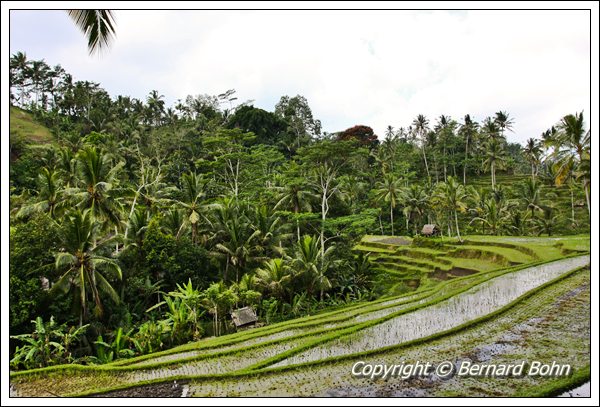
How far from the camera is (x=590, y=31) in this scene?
6.18m

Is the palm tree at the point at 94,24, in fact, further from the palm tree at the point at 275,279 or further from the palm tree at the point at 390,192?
the palm tree at the point at 390,192

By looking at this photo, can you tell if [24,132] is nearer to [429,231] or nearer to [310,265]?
[310,265]

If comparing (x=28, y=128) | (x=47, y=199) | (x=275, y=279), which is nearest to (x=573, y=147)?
(x=275, y=279)

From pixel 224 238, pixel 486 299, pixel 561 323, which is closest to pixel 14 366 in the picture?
pixel 224 238

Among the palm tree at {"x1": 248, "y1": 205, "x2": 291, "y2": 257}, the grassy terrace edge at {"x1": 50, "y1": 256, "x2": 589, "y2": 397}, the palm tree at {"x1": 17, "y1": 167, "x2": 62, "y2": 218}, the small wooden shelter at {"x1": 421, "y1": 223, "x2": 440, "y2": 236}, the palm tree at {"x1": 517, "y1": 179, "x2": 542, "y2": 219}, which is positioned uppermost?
the palm tree at {"x1": 17, "y1": 167, "x2": 62, "y2": 218}

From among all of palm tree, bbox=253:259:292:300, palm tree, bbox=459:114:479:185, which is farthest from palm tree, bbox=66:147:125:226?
palm tree, bbox=459:114:479:185

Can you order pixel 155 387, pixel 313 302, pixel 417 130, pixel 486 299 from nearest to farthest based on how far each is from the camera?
pixel 155 387, pixel 486 299, pixel 313 302, pixel 417 130

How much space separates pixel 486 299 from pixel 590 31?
695 cm

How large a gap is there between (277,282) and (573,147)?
11767 millimetres

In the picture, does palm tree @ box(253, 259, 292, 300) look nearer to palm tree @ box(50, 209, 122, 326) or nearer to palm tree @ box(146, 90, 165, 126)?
palm tree @ box(50, 209, 122, 326)

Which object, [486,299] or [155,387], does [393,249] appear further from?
[155,387]

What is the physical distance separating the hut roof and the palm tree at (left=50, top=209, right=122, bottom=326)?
419 centimetres

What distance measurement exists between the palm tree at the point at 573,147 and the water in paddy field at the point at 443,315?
9.95 feet

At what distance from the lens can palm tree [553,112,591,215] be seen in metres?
13.2
